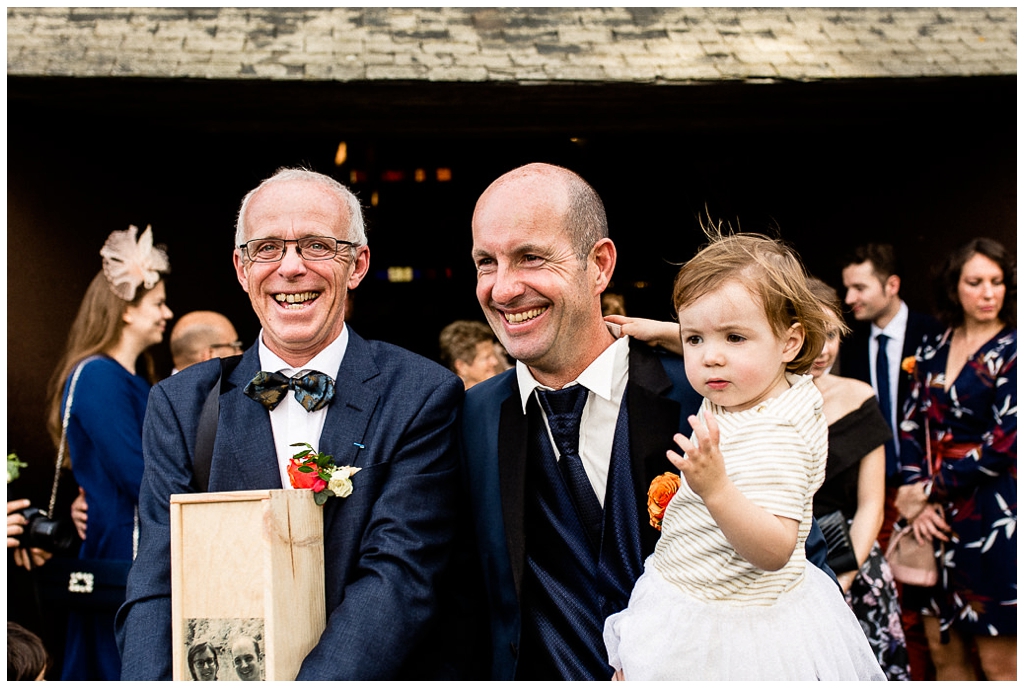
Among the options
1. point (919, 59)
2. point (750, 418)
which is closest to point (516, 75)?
point (919, 59)

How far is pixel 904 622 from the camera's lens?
4.58 metres

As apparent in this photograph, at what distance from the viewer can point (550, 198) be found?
2395mm

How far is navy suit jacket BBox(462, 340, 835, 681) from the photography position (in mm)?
2385

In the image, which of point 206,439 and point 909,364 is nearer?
point 206,439

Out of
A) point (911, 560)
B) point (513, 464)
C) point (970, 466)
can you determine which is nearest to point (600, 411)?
point (513, 464)

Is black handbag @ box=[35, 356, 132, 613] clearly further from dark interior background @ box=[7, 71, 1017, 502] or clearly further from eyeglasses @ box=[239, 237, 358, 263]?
eyeglasses @ box=[239, 237, 358, 263]

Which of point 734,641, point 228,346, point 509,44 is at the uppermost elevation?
point 509,44

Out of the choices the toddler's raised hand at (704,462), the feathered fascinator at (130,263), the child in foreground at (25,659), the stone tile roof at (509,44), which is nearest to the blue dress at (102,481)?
the feathered fascinator at (130,263)

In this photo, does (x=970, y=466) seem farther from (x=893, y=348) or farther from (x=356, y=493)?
(x=356, y=493)

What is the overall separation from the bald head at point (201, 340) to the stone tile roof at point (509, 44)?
137 centimetres

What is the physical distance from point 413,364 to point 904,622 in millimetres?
3375

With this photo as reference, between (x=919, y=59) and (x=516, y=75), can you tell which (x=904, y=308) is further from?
(x=516, y=75)

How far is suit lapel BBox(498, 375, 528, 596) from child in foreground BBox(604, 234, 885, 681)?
35cm

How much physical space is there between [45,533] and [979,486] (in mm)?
4430
